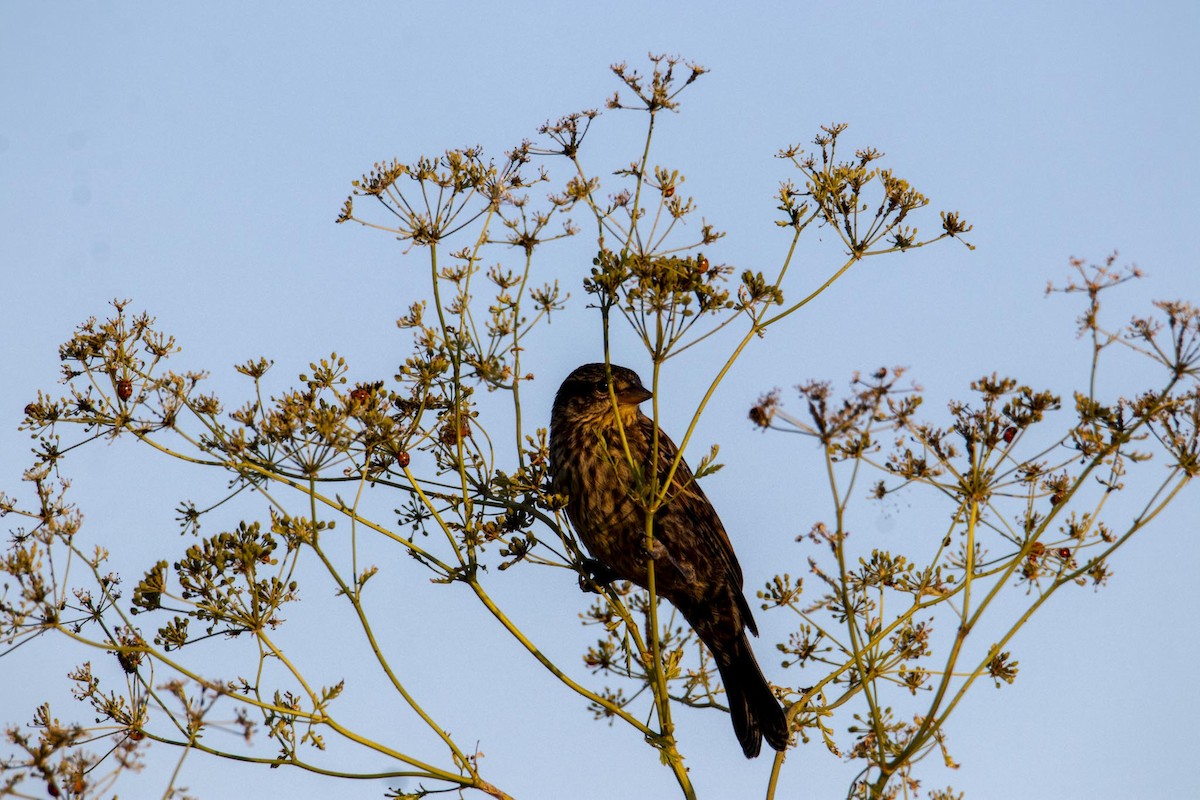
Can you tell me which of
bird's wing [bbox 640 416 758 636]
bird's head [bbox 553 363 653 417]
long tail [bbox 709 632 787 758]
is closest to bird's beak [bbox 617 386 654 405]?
bird's head [bbox 553 363 653 417]

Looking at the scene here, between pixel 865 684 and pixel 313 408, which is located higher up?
pixel 313 408

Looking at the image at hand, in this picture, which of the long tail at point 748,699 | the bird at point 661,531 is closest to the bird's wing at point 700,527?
the bird at point 661,531

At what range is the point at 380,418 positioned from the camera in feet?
14.7

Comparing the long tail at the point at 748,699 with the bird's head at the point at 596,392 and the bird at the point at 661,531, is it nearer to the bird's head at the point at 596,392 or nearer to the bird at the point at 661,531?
the bird at the point at 661,531

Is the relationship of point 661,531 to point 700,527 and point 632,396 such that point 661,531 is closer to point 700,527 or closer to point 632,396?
point 700,527

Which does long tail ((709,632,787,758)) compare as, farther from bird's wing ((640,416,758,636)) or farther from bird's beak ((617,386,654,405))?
bird's beak ((617,386,654,405))

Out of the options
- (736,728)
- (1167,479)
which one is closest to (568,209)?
(1167,479)

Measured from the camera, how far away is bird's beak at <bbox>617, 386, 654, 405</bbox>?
22.5 feet

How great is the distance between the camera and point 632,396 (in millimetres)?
6891

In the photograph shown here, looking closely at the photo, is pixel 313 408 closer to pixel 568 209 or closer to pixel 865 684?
pixel 568 209

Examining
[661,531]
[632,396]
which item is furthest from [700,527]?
[632,396]

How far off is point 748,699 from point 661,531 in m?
0.99

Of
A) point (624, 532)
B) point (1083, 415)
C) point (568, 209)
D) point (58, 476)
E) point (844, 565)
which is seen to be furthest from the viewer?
point (624, 532)

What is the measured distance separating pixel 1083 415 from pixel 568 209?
202 cm
